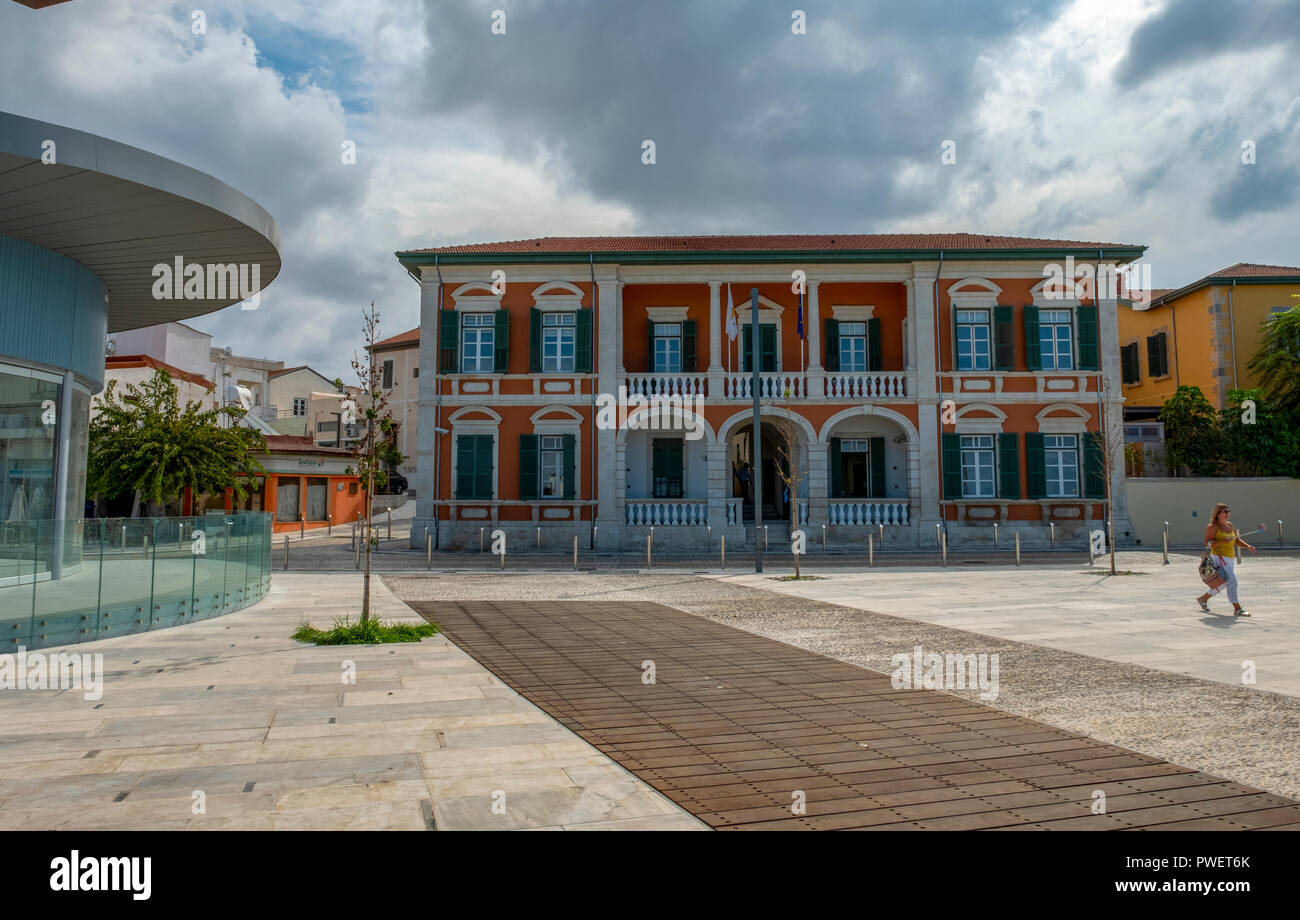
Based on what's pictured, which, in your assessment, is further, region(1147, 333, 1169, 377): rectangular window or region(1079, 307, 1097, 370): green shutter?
region(1147, 333, 1169, 377): rectangular window

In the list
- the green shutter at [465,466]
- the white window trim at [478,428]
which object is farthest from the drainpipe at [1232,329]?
the green shutter at [465,466]

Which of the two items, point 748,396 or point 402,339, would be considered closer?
point 748,396

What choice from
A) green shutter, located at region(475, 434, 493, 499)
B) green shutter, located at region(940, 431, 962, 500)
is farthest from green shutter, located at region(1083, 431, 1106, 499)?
green shutter, located at region(475, 434, 493, 499)

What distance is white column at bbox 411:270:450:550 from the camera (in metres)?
27.9

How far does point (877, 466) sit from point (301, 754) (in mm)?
26051

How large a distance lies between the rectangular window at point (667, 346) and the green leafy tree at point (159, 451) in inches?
550

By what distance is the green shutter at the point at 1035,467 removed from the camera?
2773cm

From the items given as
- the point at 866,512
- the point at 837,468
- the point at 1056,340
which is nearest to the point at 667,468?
the point at 837,468

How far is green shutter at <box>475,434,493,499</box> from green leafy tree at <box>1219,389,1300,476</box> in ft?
81.8

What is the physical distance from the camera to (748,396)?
27984 mm

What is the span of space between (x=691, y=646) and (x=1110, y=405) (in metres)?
22.9

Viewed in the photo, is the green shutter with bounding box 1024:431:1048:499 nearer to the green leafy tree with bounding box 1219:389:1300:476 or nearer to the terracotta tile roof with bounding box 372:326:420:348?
the green leafy tree with bounding box 1219:389:1300:476

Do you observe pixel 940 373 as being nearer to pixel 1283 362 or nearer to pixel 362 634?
pixel 1283 362
